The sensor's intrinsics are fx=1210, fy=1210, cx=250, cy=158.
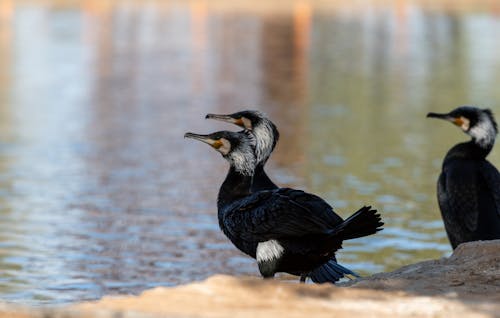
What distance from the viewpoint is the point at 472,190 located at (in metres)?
10.6

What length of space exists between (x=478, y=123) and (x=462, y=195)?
94cm

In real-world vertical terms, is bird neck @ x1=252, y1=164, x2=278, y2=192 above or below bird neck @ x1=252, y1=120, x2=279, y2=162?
below

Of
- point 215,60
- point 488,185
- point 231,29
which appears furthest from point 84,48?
point 488,185

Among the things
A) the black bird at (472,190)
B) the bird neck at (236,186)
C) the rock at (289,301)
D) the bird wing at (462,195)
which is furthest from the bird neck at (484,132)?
the rock at (289,301)

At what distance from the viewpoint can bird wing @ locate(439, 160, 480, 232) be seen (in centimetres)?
1064

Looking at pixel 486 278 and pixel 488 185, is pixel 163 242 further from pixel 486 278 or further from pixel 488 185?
pixel 486 278

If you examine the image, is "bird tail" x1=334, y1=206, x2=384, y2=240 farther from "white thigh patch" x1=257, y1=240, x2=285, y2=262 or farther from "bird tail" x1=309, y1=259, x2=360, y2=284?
"bird tail" x1=309, y1=259, x2=360, y2=284

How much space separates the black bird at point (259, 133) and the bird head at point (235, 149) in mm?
478

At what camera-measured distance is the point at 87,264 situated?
41.0 feet

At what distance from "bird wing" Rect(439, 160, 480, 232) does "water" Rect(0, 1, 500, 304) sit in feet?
5.79

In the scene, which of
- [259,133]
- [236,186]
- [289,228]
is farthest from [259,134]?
[289,228]

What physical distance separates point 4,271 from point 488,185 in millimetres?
4853

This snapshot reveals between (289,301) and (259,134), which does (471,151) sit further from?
(289,301)

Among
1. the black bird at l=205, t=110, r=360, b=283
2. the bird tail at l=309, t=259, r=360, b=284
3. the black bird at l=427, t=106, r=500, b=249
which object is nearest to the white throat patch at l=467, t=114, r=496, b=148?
the black bird at l=427, t=106, r=500, b=249
